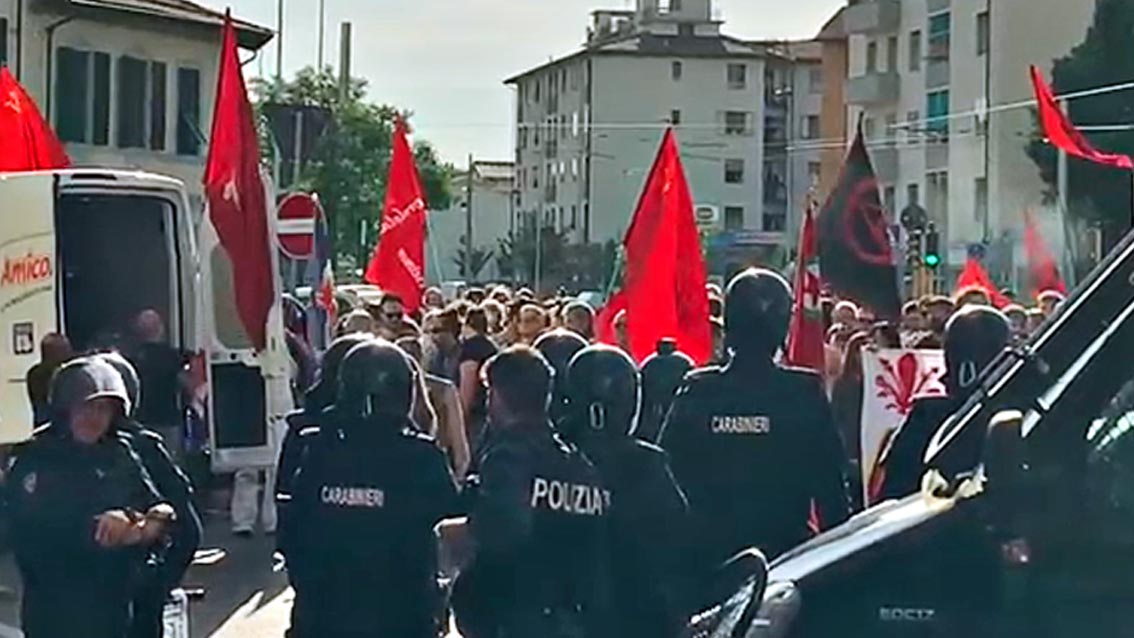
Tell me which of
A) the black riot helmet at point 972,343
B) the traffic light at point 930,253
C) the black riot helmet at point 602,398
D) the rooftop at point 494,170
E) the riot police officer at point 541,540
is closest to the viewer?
the riot police officer at point 541,540

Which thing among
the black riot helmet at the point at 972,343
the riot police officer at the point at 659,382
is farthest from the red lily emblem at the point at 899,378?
the black riot helmet at the point at 972,343

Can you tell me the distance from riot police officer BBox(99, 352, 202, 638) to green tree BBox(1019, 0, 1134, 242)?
36.3 m

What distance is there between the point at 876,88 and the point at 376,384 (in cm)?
6190

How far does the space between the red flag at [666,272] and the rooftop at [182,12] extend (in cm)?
2808

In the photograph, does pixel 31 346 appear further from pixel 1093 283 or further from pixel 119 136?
pixel 119 136

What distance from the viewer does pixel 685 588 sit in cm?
607

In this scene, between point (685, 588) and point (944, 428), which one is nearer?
point (944, 428)

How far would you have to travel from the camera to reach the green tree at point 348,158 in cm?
4944

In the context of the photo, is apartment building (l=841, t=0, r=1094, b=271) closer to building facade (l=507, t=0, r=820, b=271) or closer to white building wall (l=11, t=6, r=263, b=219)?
white building wall (l=11, t=6, r=263, b=219)

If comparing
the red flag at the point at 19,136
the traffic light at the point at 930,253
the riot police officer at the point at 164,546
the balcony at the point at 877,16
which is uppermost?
the balcony at the point at 877,16

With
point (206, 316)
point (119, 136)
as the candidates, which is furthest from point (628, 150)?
point (206, 316)

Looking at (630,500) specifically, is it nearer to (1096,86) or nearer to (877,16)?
(1096,86)

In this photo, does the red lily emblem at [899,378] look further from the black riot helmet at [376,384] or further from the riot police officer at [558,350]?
the black riot helmet at [376,384]

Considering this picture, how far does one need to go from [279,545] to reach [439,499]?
1.73 feet
